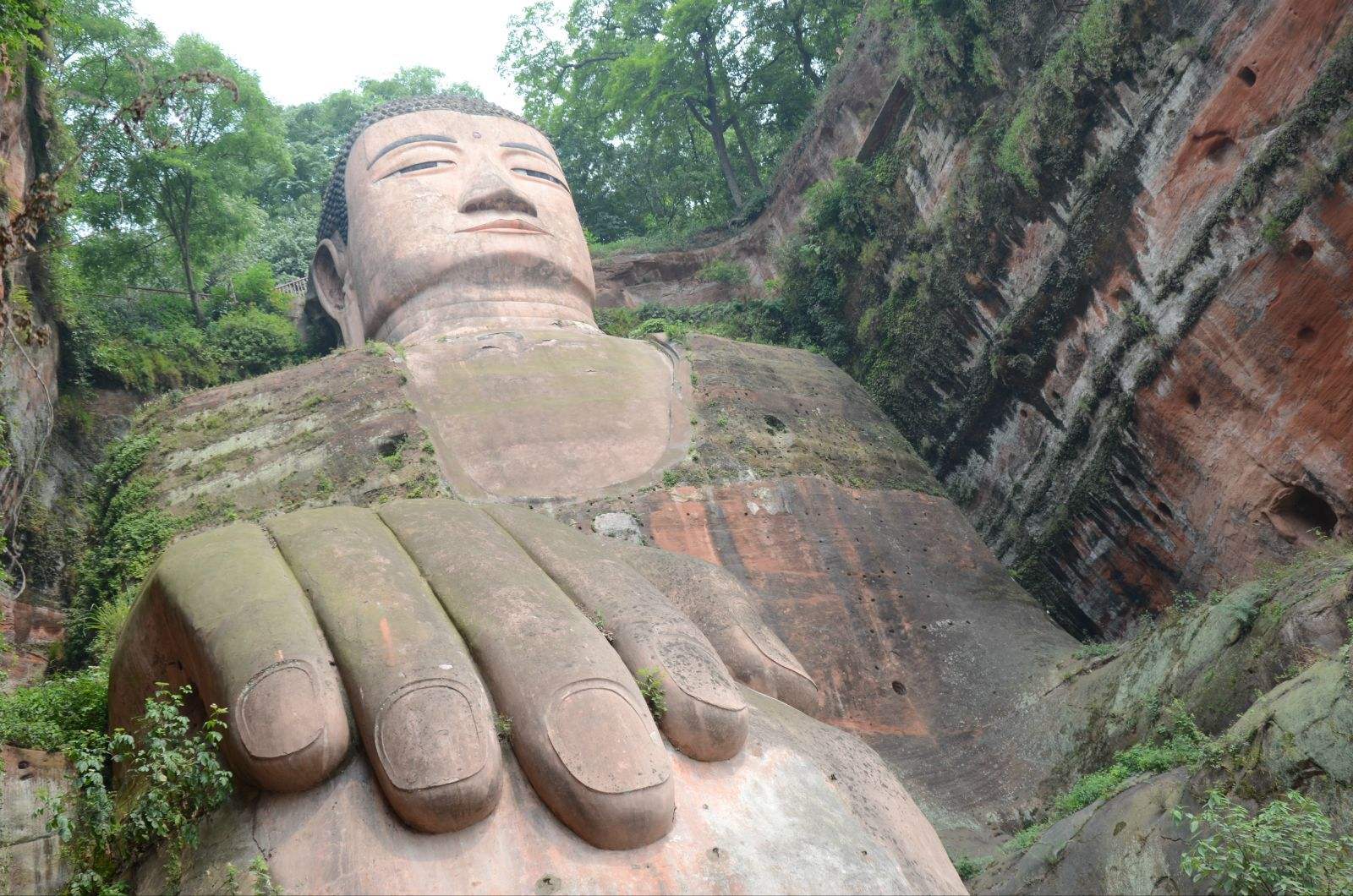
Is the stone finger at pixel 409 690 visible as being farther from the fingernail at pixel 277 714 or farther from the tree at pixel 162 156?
the tree at pixel 162 156

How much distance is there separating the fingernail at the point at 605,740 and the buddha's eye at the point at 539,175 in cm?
1072

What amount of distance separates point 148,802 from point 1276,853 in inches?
165

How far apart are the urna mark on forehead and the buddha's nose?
106 cm

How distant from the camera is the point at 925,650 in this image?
885cm

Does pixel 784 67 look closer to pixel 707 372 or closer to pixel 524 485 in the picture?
pixel 707 372

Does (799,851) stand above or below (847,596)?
above

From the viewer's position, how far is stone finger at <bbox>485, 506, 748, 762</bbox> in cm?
430

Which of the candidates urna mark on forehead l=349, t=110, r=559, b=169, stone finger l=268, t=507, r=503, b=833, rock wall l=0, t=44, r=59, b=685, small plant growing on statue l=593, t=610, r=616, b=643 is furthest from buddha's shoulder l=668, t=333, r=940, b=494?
rock wall l=0, t=44, r=59, b=685

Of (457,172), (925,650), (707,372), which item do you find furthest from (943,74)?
(925,650)

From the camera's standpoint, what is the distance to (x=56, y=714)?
5852 millimetres

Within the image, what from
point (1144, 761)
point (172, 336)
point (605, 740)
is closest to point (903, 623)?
point (1144, 761)

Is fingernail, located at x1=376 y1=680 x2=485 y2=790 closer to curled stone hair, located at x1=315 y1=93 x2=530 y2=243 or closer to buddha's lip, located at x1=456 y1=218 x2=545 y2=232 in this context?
buddha's lip, located at x1=456 y1=218 x2=545 y2=232

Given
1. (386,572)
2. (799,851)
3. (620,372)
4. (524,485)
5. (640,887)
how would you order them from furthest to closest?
(620,372) < (524,485) < (386,572) < (799,851) < (640,887)

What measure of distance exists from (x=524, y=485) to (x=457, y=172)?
18.2 ft
